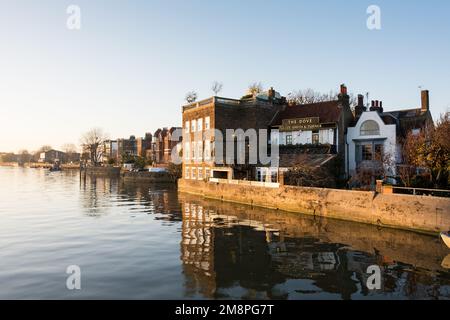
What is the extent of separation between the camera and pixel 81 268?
14.0 metres

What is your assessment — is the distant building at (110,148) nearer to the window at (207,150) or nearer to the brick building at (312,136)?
the window at (207,150)

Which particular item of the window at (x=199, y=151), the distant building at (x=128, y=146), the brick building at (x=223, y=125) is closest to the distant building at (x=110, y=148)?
the distant building at (x=128, y=146)

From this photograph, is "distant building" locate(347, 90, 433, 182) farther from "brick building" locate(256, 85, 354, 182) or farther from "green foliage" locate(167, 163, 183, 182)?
"green foliage" locate(167, 163, 183, 182)

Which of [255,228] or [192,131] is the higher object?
[192,131]

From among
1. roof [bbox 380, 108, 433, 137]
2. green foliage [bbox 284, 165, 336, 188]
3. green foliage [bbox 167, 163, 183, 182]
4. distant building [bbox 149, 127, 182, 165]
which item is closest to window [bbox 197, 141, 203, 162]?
green foliage [bbox 284, 165, 336, 188]

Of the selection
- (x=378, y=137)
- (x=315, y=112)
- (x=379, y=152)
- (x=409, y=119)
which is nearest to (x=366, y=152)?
(x=379, y=152)

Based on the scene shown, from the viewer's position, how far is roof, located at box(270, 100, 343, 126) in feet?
120

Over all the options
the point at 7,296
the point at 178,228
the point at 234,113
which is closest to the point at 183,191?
the point at 234,113

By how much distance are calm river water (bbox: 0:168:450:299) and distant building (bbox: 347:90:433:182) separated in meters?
11.8

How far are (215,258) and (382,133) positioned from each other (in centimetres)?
2520

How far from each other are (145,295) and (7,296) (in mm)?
4559

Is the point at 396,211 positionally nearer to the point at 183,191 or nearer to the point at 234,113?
the point at 234,113

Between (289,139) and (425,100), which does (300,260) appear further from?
(425,100)
